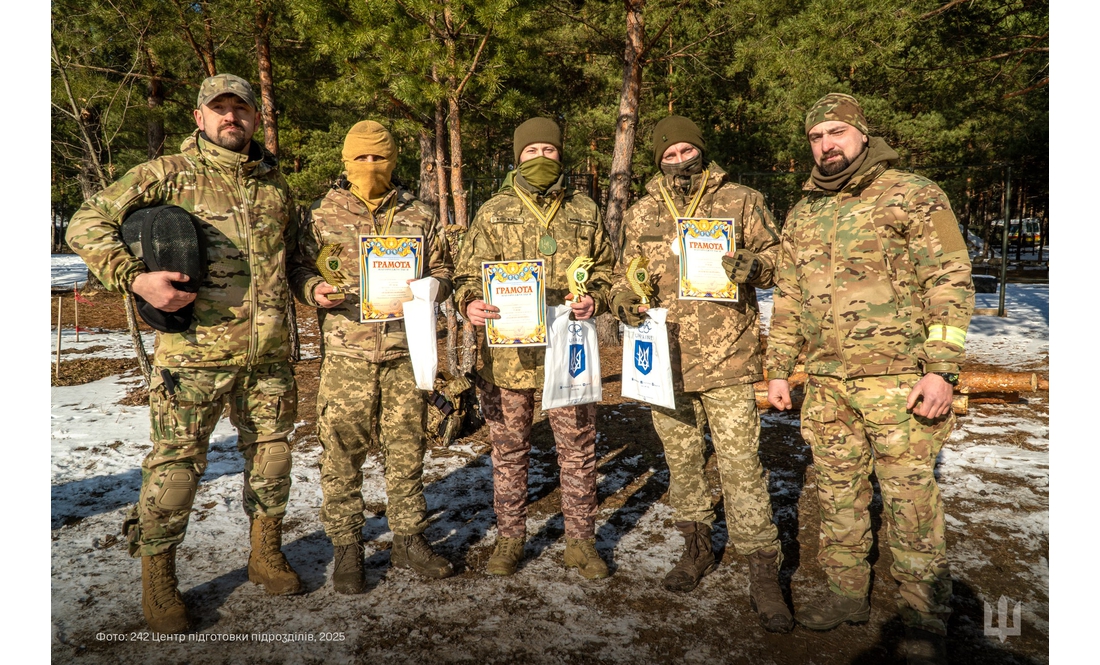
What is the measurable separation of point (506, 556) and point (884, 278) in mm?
2504

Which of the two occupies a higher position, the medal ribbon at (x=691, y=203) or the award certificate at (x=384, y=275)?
the medal ribbon at (x=691, y=203)

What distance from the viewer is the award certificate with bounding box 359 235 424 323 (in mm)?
3357

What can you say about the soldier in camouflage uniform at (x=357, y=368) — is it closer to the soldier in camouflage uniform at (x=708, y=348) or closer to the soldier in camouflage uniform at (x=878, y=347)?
the soldier in camouflage uniform at (x=708, y=348)

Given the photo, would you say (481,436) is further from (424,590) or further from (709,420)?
(709,420)

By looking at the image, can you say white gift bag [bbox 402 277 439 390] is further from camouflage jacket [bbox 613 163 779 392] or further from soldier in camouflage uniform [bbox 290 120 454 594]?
camouflage jacket [bbox 613 163 779 392]

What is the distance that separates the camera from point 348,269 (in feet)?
11.6

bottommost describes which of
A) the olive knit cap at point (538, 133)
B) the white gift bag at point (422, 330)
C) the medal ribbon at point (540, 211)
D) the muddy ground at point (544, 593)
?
the muddy ground at point (544, 593)

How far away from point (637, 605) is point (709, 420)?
106 centimetres

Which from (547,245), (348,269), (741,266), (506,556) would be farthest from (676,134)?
(506,556)

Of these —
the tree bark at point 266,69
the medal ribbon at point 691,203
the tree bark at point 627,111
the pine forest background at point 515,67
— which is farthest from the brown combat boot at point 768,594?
the tree bark at point 266,69

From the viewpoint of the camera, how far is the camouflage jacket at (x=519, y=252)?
3.59 m

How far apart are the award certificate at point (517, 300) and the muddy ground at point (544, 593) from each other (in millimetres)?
1407

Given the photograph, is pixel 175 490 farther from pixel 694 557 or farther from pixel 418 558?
pixel 694 557

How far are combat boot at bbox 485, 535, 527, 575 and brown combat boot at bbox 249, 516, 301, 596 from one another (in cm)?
107
